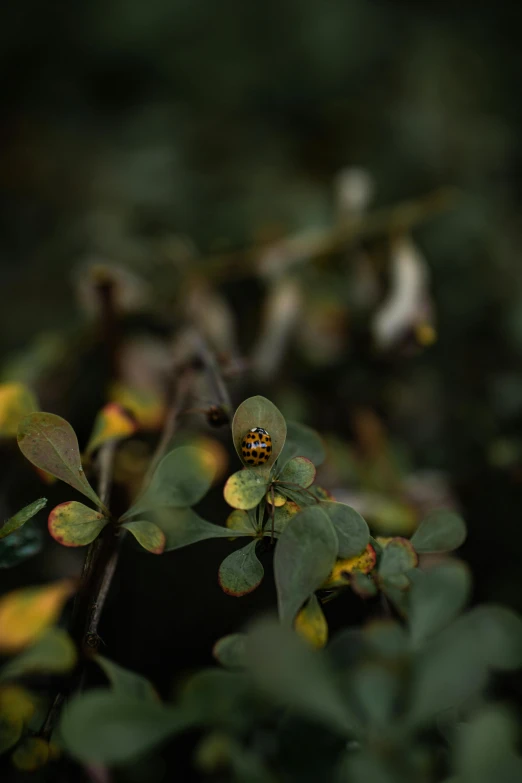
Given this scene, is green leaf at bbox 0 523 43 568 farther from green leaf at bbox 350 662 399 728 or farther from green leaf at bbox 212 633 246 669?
green leaf at bbox 350 662 399 728

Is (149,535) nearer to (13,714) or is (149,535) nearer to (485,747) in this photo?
(13,714)

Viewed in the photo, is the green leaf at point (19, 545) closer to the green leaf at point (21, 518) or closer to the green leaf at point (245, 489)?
the green leaf at point (21, 518)

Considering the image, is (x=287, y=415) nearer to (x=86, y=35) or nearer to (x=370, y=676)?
(x=370, y=676)

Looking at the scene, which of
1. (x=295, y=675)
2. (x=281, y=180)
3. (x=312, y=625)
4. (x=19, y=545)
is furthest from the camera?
(x=281, y=180)

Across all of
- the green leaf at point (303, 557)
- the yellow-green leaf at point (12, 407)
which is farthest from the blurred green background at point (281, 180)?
the green leaf at point (303, 557)

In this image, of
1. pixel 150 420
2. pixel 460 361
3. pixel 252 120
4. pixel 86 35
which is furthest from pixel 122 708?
pixel 86 35

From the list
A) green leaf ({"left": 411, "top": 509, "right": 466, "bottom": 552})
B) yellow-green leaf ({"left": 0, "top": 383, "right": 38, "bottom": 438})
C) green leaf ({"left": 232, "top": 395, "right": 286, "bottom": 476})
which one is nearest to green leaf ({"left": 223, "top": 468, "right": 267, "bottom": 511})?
green leaf ({"left": 232, "top": 395, "right": 286, "bottom": 476})

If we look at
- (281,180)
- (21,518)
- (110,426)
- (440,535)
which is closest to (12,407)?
(110,426)
